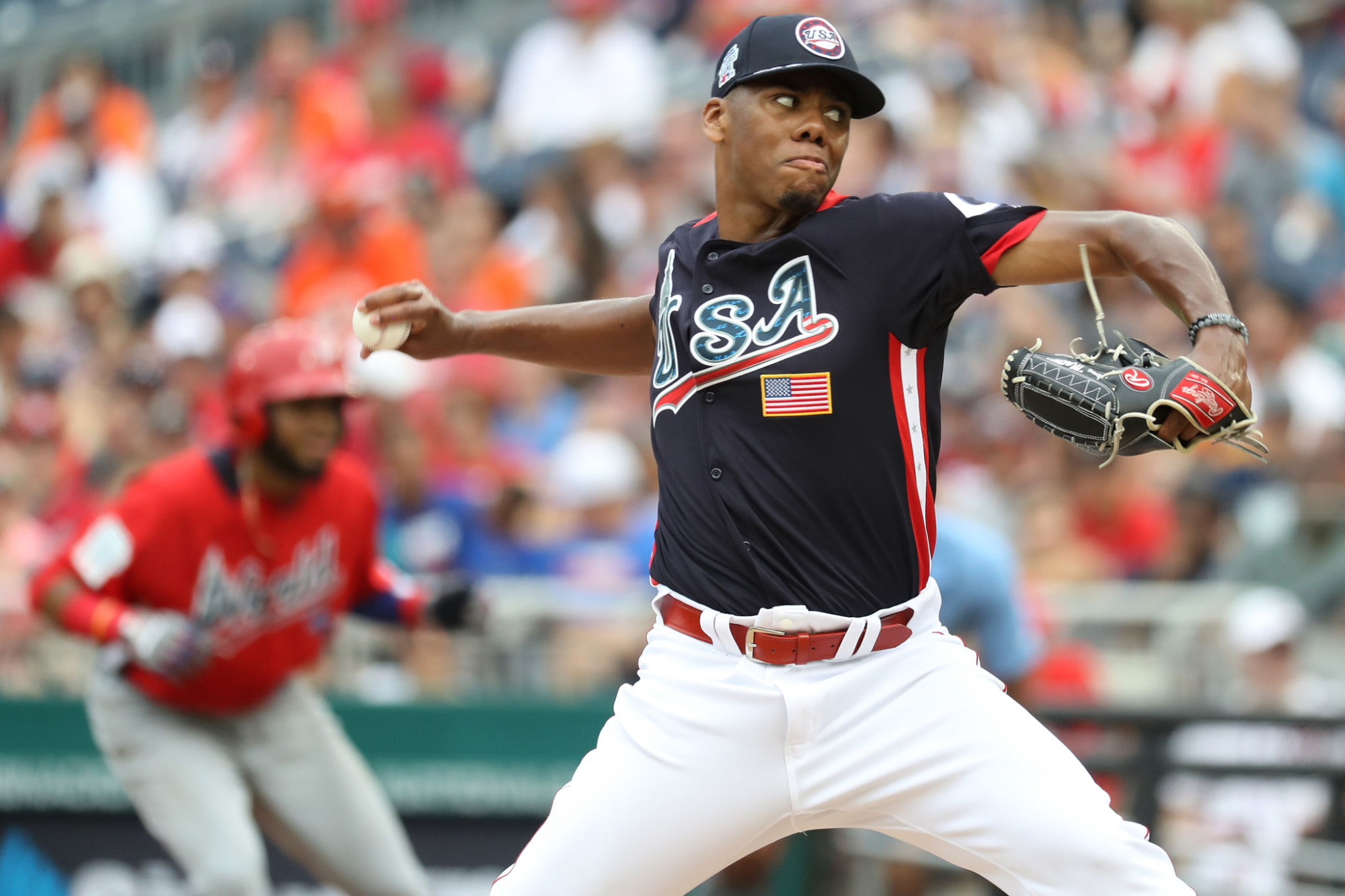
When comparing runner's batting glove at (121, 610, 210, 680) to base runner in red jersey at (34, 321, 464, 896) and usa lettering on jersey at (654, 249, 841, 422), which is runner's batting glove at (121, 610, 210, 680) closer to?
base runner in red jersey at (34, 321, 464, 896)

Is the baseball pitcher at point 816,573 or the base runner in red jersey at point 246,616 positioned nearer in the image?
the baseball pitcher at point 816,573

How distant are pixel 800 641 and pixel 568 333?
3.52 feet

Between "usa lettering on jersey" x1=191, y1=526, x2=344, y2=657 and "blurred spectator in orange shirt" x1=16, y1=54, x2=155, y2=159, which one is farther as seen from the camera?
"blurred spectator in orange shirt" x1=16, y1=54, x2=155, y2=159

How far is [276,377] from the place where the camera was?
533 centimetres

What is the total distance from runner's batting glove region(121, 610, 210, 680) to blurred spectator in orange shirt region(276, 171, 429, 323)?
492 centimetres

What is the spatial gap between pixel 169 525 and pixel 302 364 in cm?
70

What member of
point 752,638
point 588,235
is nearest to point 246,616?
point 752,638

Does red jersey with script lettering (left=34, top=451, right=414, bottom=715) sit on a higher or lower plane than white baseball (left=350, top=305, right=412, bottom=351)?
lower

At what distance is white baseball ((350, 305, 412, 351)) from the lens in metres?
3.92

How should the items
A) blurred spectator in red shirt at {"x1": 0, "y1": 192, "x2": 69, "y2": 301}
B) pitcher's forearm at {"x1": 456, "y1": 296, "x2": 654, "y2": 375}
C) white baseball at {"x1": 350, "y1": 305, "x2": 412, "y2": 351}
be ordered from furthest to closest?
blurred spectator in red shirt at {"x1": 0, "y1": 192, "x2": 69, "y2": 301} → pitcher's forearm at {"x1": 456, "y1": 296, "x2": 654, "y2": 375} → white baseball at {"x1": 350, "y1": 305, "x2": 412, "y2": 351}

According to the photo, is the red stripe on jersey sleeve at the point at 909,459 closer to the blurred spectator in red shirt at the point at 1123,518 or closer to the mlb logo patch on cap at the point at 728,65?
the mlb logo patch on cap at the point at 728,65

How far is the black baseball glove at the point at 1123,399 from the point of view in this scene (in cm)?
301

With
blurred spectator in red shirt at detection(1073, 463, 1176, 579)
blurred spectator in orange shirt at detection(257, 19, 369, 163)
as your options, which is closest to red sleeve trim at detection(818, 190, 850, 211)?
blurred spectator in red shirt at detection(1073, 463, 1176, 579)

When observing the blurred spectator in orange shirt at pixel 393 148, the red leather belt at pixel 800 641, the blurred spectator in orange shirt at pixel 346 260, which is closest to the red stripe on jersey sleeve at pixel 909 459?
the red leather belt at pixel 800 641
